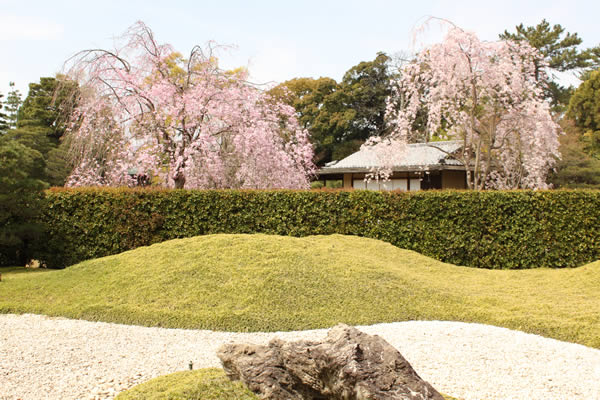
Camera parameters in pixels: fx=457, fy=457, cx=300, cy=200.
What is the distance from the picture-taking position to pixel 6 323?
20.2 ft

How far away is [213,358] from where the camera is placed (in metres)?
4.69

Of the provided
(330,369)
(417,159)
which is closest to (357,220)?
(330,369)

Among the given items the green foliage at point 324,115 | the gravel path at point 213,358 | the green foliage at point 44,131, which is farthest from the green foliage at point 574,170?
the green foliage at point 44,131

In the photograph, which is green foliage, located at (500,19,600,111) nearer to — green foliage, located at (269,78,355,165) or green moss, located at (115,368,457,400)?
green foliage, located at (269,78,355,165)

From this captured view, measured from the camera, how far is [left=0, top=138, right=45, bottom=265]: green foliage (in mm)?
9602

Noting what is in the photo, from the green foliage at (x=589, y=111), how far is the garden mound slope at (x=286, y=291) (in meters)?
20.9

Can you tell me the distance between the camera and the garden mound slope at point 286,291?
609 cm

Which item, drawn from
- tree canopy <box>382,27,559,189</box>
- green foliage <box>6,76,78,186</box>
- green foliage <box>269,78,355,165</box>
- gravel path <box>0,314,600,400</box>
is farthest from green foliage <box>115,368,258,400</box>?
green foliage <box>269,78,355,165</box>

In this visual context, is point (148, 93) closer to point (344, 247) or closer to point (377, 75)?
point (344, 247)

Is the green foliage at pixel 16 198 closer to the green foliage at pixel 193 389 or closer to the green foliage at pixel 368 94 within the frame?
the green foliage at pixel 193 389

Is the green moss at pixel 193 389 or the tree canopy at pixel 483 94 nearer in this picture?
the green moss at pixel 193 389

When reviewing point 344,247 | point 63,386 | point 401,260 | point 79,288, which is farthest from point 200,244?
point 63,386

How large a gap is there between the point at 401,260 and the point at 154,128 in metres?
7.51

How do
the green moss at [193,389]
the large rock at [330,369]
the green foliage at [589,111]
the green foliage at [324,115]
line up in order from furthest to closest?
1. the green foliage at [324,115]
2. the green foliage at [589,111]
3. the green moss at [193,389]
4. the large rock at [330,369]
